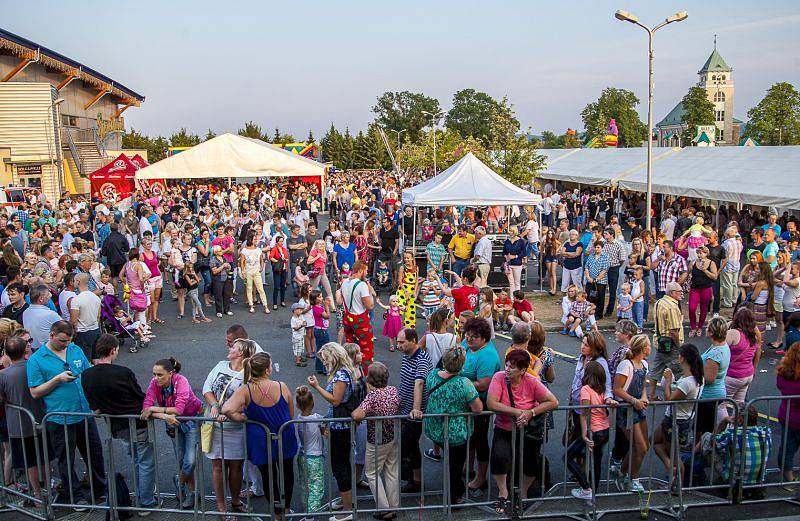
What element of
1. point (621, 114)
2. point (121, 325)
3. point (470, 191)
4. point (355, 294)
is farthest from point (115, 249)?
point (621, 114)

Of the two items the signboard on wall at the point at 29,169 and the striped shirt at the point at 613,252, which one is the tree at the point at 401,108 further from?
the striped shirt at the point at 613,252

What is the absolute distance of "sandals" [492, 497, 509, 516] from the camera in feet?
18.8

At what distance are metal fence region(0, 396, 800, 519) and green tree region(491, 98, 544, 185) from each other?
2235cm

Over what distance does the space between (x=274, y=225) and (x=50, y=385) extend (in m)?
10.9

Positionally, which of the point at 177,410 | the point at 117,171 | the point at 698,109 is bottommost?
the point at 177,410

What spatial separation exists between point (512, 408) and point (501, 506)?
86 centimetres

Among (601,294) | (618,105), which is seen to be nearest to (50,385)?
(601,294)

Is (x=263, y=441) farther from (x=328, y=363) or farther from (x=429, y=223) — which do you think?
(x=429, y=223)

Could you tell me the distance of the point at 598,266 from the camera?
Result: 41.8 feet

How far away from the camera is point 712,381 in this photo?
6293 millimetres

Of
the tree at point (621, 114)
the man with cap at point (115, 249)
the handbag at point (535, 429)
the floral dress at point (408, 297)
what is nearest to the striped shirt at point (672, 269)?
the floral dress at point (408, 297)

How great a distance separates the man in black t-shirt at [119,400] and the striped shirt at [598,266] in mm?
9079

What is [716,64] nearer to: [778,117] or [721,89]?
[721,89]

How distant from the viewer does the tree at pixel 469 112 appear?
5551 inches
